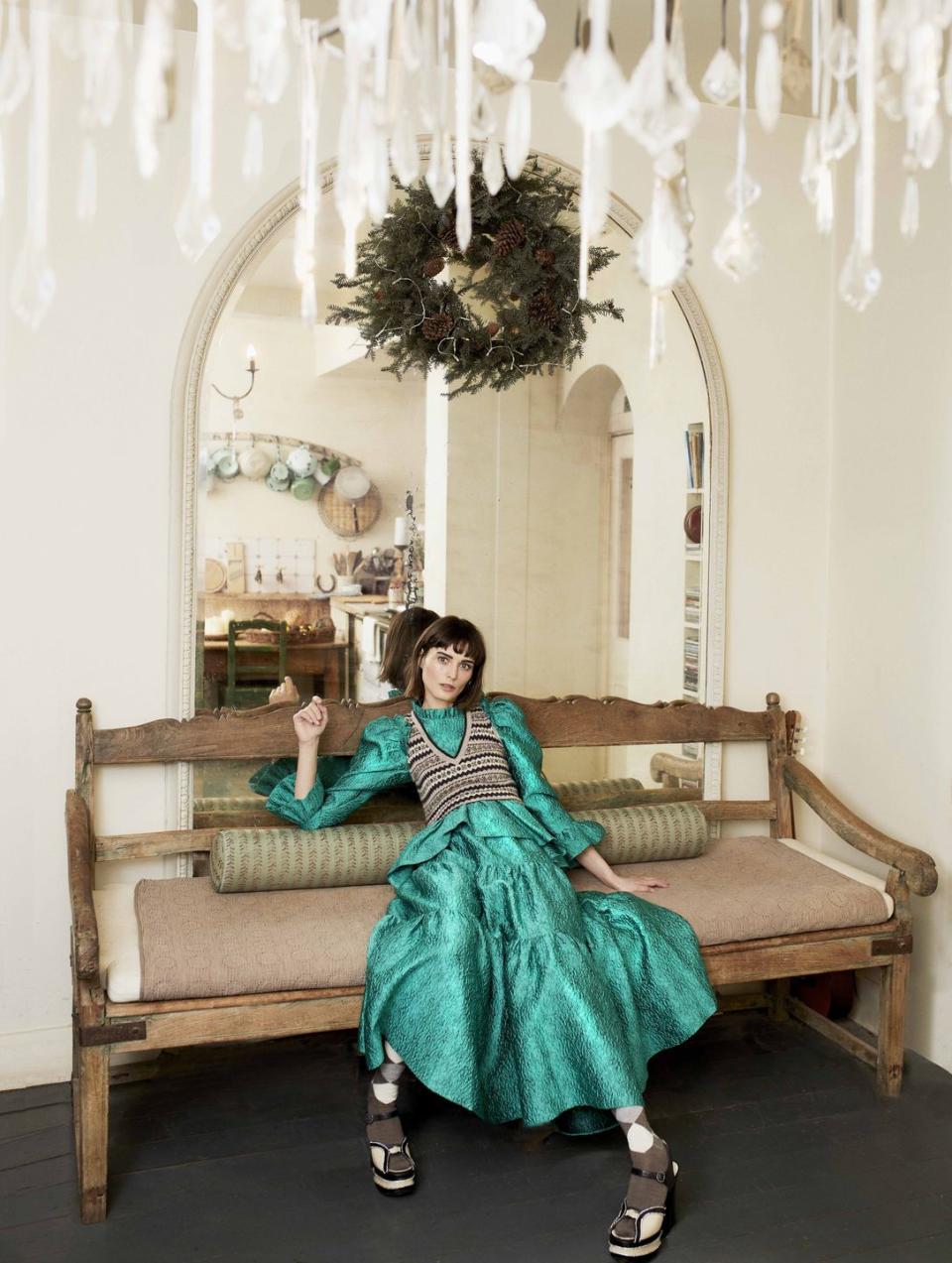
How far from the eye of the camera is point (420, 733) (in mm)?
2979

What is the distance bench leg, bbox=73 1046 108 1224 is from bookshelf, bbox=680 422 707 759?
1859 millimetres

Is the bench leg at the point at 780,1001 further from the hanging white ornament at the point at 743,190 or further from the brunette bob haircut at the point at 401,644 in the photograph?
the hanging white ornament at the point at 743,190

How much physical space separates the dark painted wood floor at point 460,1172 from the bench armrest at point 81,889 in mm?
525

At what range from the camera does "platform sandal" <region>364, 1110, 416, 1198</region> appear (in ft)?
8.09

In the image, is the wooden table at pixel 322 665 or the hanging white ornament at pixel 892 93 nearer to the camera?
the hanging white ornament at pixel 892 93

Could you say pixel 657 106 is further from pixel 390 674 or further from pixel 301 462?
pixel 390 674

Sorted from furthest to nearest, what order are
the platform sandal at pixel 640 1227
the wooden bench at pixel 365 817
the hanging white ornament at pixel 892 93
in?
the wooden bench at pixel 365 817, the platform sandal at pixel 640 1227, the hanging white ornament at pixel 892 93

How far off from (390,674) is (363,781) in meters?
0.37

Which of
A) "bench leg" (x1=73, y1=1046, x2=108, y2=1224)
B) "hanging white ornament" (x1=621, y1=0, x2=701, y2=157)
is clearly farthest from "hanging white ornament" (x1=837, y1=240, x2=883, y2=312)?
"bench leg" (x1=73, y1=1046, x2=108, y2=1224)

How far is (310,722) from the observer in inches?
119

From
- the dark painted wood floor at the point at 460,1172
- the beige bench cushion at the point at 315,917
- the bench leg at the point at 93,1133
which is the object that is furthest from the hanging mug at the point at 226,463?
the dark painted wood floor at the point at 460,1172

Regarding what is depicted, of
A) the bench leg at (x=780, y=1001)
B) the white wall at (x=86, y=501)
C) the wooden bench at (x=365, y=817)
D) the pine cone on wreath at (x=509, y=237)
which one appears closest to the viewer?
the wooden bench at (x=365, y=817)

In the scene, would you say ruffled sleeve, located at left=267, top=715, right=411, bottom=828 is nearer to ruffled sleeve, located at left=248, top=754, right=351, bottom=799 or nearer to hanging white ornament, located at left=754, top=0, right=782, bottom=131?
ruffled sleeve, located at left=248, top=754, right=351, bottom=799

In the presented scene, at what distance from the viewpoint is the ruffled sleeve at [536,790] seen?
2.91 m
